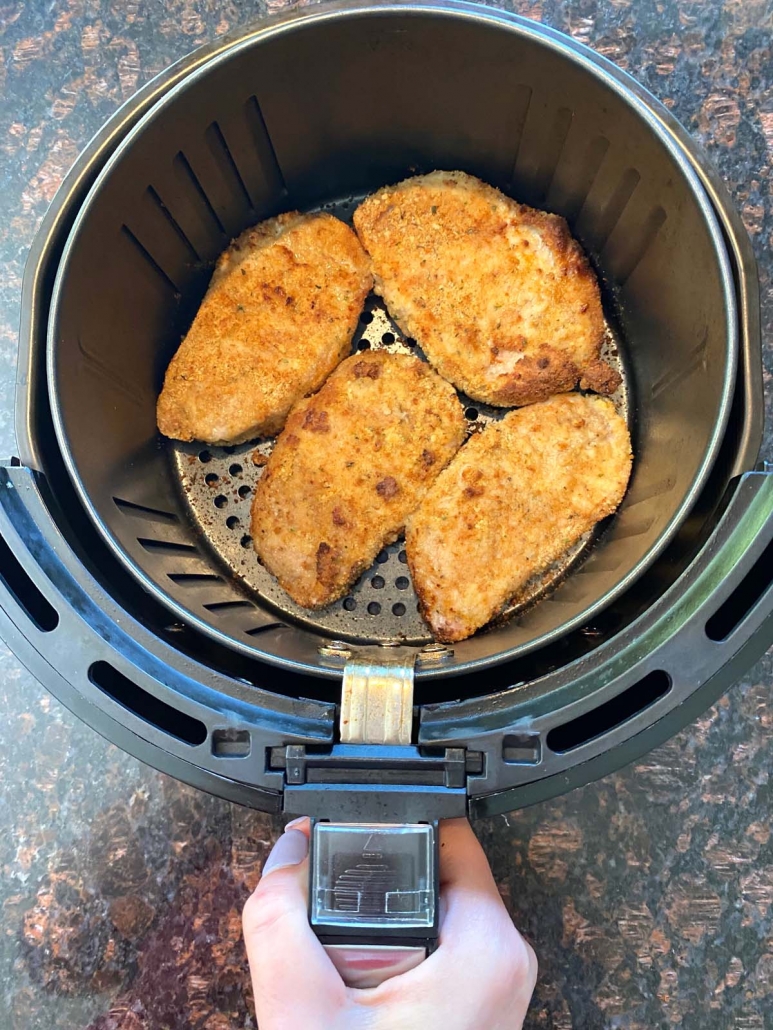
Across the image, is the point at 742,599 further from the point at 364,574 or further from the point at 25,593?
the point at 25,593

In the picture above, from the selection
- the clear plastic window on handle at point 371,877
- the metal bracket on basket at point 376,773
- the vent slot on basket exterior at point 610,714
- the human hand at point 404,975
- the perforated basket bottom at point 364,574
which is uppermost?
the perforated basket bottom at point 364,574

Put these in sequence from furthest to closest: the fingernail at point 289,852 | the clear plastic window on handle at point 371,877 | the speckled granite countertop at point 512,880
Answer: the speckled granite countertop at point 512,880
the fingernail at point 289,852
the clear plastic window on handle at point 371,877

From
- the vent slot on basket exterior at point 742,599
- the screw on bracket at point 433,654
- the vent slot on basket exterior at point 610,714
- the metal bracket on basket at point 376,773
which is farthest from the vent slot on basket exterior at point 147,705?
the vent slot on basket exterior at point 742,599

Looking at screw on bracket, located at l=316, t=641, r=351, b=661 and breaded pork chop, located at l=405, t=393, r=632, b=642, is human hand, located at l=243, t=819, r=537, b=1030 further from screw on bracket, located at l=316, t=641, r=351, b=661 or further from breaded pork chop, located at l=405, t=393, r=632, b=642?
breaded pork chop, located at l=405, t=393, r=632, b=642

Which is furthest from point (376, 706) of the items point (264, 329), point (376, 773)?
point (264, 329)

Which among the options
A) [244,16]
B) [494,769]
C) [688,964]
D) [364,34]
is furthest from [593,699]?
[244,16]

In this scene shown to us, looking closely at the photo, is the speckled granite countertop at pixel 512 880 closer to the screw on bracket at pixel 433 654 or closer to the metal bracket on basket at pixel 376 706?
the screw on bracket at pixel 433 654
